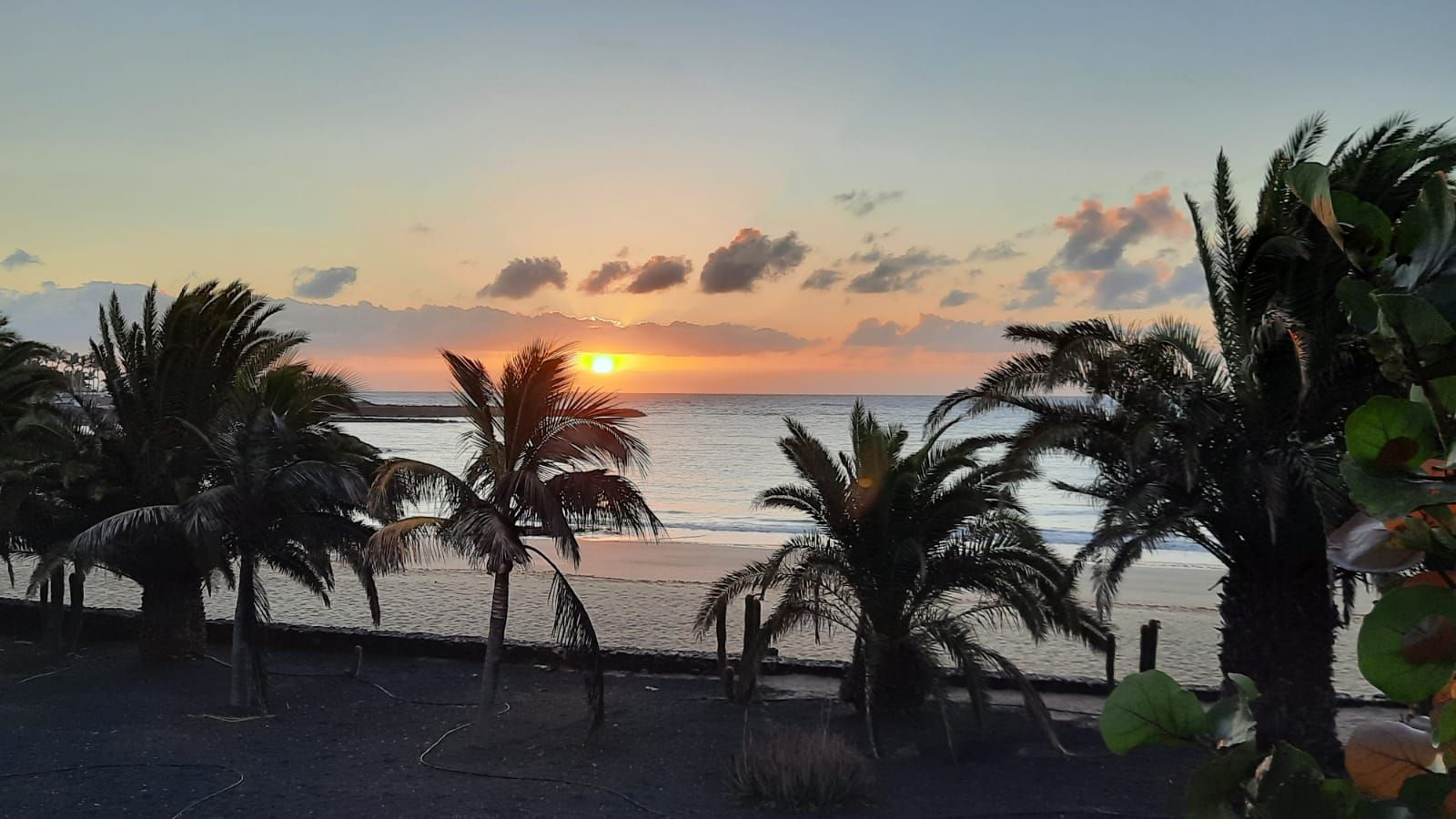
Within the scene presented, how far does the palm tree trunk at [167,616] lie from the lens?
16875 millimetres

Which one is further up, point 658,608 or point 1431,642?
point 1431,642

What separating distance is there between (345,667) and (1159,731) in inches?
717

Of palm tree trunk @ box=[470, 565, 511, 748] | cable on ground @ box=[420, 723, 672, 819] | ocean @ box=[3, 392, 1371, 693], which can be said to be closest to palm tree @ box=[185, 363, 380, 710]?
palm tree trunk @ box=[470, 565, 511, 748]

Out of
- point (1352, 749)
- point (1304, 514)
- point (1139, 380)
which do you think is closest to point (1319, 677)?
point (1304, 514)

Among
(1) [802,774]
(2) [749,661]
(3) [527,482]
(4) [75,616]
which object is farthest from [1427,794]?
→ (4) [75,616]

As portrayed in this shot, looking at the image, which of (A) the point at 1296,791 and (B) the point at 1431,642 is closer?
(B) the point at 1431,642

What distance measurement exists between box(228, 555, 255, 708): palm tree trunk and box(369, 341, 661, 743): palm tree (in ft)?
7.80

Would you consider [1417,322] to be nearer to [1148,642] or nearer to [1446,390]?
[1446,390]

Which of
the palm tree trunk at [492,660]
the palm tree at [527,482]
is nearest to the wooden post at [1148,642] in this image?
the palm tree at [527,482]

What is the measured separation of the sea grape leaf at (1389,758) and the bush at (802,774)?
10.8 metres

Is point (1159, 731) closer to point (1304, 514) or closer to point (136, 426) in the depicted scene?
point (1304, 514)

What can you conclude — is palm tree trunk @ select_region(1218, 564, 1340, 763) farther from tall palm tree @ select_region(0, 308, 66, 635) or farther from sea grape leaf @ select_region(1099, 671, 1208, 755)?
tall palm tree @ select_region(0, 308, 66, 635)

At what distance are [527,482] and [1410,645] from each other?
1201 cm

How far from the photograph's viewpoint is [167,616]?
17000mm
